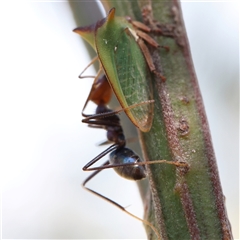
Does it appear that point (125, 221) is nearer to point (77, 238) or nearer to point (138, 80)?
point (77, 238)

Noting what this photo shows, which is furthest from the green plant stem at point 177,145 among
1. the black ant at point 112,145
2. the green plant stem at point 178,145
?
the black ant at point 112,145

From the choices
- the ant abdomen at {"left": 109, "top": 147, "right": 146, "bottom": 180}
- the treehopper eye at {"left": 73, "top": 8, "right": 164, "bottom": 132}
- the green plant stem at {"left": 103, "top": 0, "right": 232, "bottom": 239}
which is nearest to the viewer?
the green plant stem at {"left": 103, "top": 0, "right": 232, "bottom": 239}

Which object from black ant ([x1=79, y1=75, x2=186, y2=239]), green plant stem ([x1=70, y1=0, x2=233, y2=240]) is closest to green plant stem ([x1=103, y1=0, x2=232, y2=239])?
green plant stem ([x1=70, y1=0, x2=233, y2=240])

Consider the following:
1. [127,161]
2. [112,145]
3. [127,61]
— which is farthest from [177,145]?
[112,145]

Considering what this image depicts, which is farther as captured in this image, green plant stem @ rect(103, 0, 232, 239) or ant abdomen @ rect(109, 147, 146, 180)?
ant abdomen @ rect(109, 147, 146, 180)

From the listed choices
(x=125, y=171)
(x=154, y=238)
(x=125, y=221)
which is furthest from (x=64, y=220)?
(x=154, y=238)

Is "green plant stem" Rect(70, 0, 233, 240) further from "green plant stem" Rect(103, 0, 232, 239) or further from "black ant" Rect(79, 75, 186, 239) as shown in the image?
"black ant" Rect(79, 75, 186, 239)

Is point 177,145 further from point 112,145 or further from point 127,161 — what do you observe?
point 112,145

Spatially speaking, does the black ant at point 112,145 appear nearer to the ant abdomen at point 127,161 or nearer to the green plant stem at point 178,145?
the ant abdomen at point 127,161
